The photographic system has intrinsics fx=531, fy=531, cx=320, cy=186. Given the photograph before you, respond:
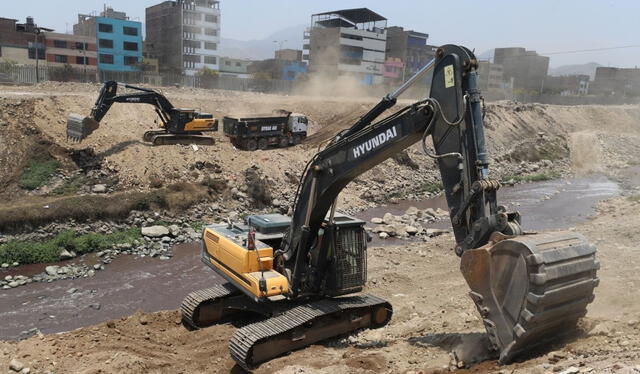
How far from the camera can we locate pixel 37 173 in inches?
786

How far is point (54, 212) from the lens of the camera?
16844 mm

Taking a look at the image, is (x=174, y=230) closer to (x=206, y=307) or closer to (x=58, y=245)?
(x=58, y=245)

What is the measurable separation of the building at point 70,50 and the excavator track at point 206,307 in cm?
5472

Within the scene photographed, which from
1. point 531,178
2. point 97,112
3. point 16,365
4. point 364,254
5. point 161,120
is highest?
point 97,112

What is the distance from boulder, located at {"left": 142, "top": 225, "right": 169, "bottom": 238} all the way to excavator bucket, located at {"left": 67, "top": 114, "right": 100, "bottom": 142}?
6.29 meters

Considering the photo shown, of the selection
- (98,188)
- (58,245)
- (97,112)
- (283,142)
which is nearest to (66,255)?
(58,245)

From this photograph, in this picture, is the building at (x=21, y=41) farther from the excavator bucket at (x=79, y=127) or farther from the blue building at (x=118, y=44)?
the excavator bucket at (x=79, y=127)

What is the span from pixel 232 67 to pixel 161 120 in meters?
55.2

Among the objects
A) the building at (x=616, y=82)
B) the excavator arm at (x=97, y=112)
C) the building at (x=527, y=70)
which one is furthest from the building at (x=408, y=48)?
the excavator arm at (x=97, y=112)

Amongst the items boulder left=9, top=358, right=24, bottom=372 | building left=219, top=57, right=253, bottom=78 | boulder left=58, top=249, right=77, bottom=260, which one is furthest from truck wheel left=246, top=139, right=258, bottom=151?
building left=219, top=57, right=253, bottom=78

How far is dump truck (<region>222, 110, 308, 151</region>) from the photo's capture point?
24.7 metres

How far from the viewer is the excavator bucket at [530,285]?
5371mm

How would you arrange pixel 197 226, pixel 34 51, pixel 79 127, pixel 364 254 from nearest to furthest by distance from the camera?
pixel 364 254
pixel 197 226
pixel 79 127
pixel 34 51

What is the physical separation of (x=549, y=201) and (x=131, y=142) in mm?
19295
